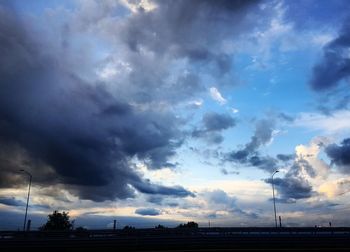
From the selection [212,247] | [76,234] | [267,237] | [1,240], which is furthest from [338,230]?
[1,240]

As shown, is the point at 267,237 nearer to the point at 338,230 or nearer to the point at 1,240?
the point at 338,230

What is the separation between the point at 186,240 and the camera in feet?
101

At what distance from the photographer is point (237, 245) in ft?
98.2

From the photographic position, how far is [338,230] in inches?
1357

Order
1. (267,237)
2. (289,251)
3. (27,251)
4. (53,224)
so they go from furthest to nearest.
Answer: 1. (53,224)
2. (267,237)
3. (27,251)
4. (289,251)

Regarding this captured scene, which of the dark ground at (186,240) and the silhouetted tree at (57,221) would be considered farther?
the silhouetted tree at (57,221)

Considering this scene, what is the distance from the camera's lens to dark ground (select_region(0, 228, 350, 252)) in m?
29.2

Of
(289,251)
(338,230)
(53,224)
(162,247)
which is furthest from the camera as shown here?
(53,224)

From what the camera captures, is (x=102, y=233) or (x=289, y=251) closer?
(x=289, y=251)

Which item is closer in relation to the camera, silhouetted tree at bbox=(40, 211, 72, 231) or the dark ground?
the dark ground

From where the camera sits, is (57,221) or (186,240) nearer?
(186,240)

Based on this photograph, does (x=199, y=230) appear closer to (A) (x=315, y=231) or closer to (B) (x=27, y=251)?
(A) (x=315, y=231)

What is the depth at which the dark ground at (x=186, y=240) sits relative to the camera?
29250mm

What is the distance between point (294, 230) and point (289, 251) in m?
8.77
